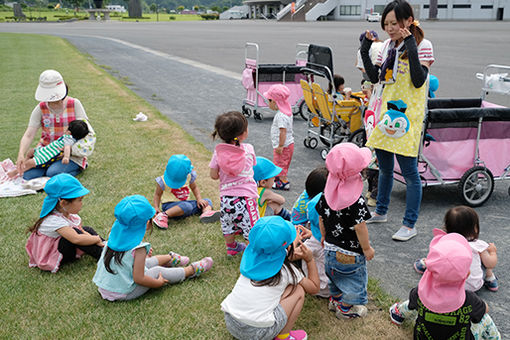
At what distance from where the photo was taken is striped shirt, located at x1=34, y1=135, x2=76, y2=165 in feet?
20.2

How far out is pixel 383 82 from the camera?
171 inches

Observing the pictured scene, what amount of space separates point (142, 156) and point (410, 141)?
4334 millimetres

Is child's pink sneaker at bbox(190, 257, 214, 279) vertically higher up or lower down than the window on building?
lower down

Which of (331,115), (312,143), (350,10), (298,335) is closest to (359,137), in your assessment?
(331,115)

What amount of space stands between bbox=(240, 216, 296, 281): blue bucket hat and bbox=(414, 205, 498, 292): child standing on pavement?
3.43 feet

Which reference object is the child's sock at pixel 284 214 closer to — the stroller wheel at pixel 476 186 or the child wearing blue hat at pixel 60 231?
the child wearing blue hat at pixel 60 231

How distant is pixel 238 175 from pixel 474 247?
6.23 ft

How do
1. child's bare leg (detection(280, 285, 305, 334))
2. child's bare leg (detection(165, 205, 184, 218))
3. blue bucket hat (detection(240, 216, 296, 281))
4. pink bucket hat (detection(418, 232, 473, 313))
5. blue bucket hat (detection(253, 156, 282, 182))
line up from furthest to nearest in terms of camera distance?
child's bare leg (detection(165, 205, 184, 218)), blue bucket hat (detection(253, 156, 282, 182)), child's bare leg (detection(280, 285, 305, 334)), blue bucket hat (detection(240, 216, 296, 281)), pink bucket hat (detection(418, 232, 473, 313))

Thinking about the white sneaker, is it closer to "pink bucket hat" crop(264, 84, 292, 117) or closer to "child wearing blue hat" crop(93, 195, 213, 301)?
"child wearing blue hat" crop(93, 195, 213, 301)

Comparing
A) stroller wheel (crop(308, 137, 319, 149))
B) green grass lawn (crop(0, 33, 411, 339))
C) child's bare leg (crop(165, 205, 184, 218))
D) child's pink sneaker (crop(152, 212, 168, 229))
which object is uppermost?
stroller wheel (crop(308, 137, 319, 149))

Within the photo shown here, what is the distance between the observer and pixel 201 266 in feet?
12.6

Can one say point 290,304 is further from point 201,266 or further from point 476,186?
point 476,186

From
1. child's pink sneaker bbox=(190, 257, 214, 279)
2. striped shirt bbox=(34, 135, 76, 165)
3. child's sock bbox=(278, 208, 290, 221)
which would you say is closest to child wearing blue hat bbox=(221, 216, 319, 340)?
child's pink sneaker bbox=(190, 257, 214, 279)

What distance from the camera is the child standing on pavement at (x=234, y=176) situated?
399 cm
